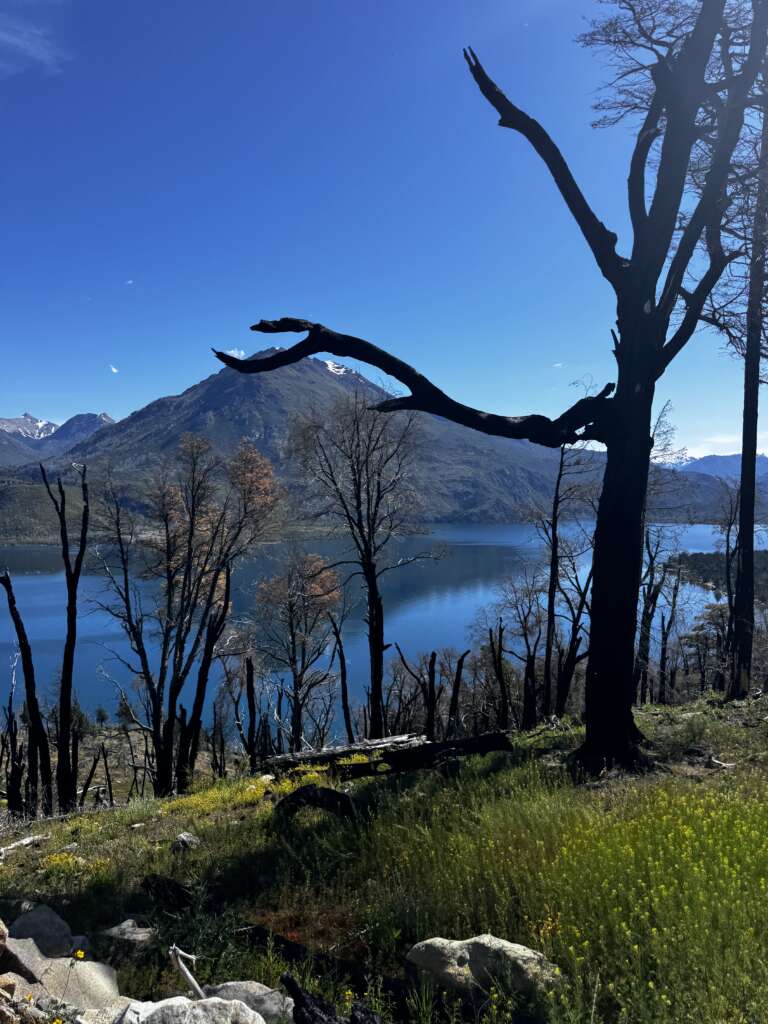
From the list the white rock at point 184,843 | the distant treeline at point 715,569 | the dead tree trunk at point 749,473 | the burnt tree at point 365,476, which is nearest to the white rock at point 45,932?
the white rock at point 184,843

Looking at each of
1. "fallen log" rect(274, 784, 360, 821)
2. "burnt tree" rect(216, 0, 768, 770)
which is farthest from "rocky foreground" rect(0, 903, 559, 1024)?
"burnt tree" rect(216, 0, 768, 770)

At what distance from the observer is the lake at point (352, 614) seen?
52.8 m

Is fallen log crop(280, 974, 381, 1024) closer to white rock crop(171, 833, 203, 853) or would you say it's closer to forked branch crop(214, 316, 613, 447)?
white rock crop(171, 833, 203, 853)

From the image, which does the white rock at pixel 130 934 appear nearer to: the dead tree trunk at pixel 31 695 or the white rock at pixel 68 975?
the white rock at pixel 68 975

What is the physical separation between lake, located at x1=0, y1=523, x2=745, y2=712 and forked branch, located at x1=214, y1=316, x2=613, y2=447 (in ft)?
38.6

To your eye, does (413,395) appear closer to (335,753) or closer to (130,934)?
(130,934)

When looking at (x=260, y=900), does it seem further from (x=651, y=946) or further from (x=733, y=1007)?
(x=733, y=1007)

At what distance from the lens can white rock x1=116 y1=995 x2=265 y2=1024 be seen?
2.67m

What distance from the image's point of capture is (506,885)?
3.86m

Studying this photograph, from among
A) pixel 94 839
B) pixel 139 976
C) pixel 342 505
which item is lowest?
pixel 94 839

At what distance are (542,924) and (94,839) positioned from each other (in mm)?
5999

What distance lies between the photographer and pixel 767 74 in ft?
31.2

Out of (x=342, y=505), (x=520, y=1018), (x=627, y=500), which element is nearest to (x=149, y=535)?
(x=342, y=505)

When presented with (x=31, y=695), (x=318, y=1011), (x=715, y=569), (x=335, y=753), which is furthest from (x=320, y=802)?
(x=715, y=569)
